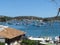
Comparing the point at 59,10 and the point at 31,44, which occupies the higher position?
the point at 59,10

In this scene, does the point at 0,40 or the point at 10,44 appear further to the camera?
the point at 10,44

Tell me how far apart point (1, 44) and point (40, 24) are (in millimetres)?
124995

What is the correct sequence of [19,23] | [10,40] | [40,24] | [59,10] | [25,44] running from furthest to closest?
[19,23], [40,24], [25,44], [10,40], [59,10]

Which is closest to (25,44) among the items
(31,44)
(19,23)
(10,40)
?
(31,44)

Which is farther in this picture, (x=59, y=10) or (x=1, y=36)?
(x=1, y=36)

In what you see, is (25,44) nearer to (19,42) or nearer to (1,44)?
(19,42)

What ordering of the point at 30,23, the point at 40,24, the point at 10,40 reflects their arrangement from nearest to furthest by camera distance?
the point at 10,40 → the point at 40,24 → the point at 30,23

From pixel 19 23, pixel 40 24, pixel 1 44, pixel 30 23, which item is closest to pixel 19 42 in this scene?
pixel 1 44

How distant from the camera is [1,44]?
24.4 meters

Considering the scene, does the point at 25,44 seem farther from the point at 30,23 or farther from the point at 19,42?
the point at 30,23

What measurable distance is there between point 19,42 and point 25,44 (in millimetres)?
2123

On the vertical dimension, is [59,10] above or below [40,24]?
above

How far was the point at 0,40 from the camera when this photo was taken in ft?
89.2

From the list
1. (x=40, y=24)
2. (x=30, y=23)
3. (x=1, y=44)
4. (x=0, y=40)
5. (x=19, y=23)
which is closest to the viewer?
(x=1, y=44)
